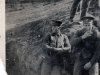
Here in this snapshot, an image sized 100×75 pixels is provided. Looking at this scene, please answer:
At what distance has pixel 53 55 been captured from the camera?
1.86m

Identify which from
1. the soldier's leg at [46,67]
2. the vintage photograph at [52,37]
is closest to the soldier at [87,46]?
the vintage photograph at [52,37]

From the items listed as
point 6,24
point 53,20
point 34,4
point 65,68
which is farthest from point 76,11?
point 6,24

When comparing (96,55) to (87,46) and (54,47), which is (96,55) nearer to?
(87,46)

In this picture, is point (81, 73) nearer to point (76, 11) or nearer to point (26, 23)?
point (76, 11)

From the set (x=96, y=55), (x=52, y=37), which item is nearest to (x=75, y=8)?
(x=52, y=37)

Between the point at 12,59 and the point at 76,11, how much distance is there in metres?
0.75

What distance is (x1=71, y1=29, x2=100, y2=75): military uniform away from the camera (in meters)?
1.80

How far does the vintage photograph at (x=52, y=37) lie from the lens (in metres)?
1.81

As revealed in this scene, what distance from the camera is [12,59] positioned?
1917 millimetres

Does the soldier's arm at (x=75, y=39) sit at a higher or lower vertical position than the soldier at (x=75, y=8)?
lower

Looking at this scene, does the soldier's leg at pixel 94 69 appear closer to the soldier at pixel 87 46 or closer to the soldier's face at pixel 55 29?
Result: the soldier at pixel 87 46

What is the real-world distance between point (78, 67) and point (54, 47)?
0.94 ft

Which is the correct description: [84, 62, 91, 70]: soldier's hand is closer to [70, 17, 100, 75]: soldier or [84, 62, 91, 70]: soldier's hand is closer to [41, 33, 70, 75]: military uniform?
[70, 17, 100, 75]: soldier

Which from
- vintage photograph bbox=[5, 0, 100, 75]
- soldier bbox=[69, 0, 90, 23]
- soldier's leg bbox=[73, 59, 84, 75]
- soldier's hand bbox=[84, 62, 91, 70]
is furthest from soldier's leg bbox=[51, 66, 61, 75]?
soldier bbox=[69, 0, 90, 23]
